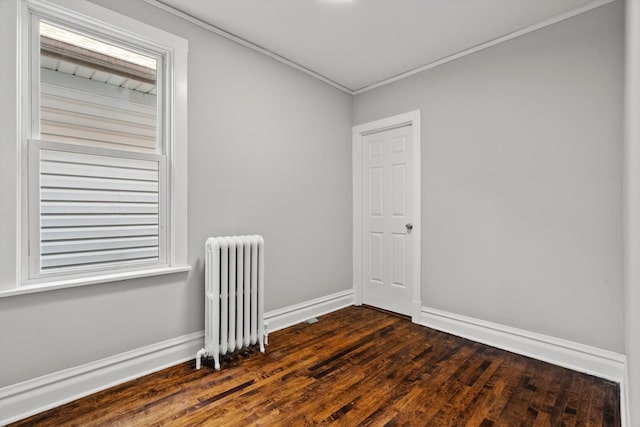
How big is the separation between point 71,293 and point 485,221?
310cm

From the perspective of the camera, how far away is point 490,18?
239cm

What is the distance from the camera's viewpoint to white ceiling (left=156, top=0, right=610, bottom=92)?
7.38 ft

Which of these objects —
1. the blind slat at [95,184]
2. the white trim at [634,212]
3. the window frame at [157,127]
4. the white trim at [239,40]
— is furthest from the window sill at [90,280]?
the white trim at [634,212]

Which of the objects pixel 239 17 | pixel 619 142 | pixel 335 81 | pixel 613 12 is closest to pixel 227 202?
pixel 239 17

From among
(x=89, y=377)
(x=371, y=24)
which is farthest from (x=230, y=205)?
(x=371, y=24)

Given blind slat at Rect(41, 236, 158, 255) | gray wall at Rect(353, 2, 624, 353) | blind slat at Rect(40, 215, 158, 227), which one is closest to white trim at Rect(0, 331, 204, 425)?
blind slat at Rect(41, 236, 158, 255)

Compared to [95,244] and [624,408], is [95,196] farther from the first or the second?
[624,408]

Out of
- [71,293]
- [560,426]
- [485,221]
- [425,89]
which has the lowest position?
[560,426]

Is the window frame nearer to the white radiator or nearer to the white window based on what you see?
the white window

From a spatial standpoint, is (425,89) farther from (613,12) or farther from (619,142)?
(619,142)

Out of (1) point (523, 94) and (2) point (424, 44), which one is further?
(2) point (424, 44)

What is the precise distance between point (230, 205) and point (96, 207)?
Answer: 3.05ft

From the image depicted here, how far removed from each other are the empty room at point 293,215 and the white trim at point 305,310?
0.10 feet

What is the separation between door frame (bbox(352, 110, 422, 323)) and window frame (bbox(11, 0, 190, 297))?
2.04 metres
